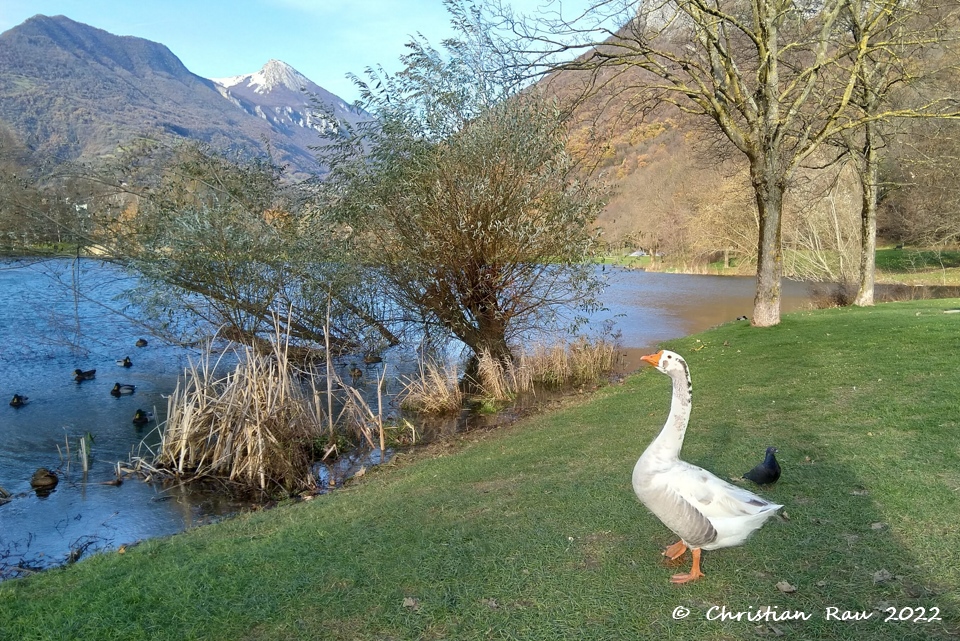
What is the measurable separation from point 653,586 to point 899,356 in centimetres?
938

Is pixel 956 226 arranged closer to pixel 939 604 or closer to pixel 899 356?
pixel 899 356

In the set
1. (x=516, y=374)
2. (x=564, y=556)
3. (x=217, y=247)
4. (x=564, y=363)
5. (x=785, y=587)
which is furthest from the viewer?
(x=564, y=363)

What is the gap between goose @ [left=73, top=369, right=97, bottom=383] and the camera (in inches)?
647

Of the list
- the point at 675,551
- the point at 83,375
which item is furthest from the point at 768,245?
the point at 83,375

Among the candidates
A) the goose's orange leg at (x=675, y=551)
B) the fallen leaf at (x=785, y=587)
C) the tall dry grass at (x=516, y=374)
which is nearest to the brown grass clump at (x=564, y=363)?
the tall dry grass at (x=516, y=374)

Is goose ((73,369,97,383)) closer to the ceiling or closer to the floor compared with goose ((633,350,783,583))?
closer to the floor

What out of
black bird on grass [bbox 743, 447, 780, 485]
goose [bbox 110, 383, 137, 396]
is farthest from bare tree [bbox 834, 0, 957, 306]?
goose [bbox 110, 383, 137, 396]

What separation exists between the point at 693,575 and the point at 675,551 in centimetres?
28

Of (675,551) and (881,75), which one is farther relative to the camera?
(881,75)

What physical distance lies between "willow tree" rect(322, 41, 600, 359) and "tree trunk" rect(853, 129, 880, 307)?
11234 millimetres

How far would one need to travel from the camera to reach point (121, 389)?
15.3 metres

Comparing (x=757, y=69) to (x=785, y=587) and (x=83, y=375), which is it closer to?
(x=785, y=587)

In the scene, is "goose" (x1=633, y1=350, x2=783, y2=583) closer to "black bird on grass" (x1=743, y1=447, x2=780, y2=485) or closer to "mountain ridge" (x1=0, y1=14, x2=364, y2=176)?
"black bird on grass" (x1=743, y1=447, x2=780, y2=485)

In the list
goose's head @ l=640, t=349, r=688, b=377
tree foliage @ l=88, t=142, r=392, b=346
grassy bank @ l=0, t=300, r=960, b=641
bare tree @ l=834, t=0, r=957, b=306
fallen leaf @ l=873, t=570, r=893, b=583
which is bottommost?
grassy bank @ l=0, t=300, r=960, b=641
